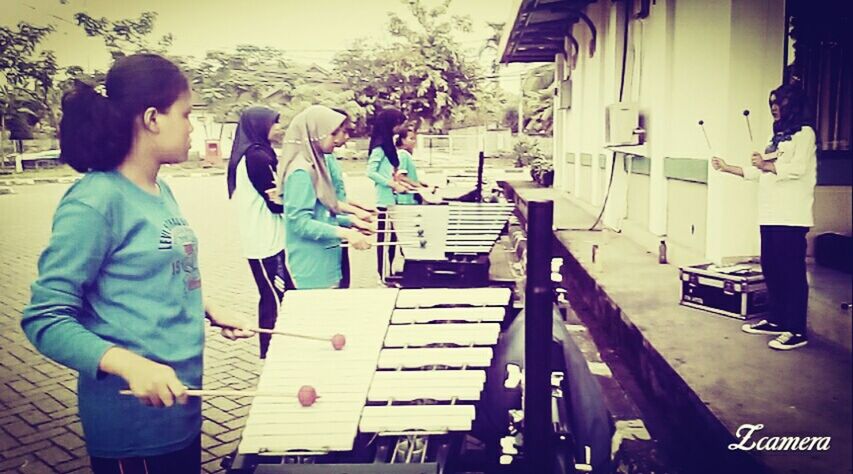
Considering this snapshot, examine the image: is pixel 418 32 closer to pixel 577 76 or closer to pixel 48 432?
pixel 48 432

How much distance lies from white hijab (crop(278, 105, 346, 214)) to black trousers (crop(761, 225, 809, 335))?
189 centimetres

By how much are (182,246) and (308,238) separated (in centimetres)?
116

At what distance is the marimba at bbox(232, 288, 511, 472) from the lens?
1.55 metres

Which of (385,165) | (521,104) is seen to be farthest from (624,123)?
(385,165)

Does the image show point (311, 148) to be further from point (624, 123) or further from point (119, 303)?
point (624, 123)

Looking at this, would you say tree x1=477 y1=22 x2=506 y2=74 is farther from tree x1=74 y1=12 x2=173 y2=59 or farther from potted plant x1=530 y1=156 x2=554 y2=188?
potted plant x1=530 y1=156 x2=554 y2=188

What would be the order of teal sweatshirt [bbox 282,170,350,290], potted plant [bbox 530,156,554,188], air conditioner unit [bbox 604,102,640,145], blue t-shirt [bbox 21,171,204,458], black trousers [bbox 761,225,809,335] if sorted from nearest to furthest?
blue t-shirt [bbox 21,171,204,458], teal sweatshirt [bbox 282,170,350,290], black trousers [bbox 761,225,809,335], air conditioner unit [bbox 604,102,640,145], potted plant [bbox 530,156,554,188]

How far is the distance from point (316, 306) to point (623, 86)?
486 cm

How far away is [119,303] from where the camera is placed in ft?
4.41

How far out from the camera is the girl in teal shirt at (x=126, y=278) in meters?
1.24

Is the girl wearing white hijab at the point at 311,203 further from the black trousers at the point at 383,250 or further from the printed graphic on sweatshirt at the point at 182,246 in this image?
the black trousers at the point at 383,250

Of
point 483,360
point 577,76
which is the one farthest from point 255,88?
point 577,76

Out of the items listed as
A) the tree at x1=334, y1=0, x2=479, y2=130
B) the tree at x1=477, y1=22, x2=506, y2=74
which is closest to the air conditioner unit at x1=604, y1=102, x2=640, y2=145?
the tree at x1=334, y1=0, x2=479, y2=130

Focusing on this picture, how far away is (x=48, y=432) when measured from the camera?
259cm
